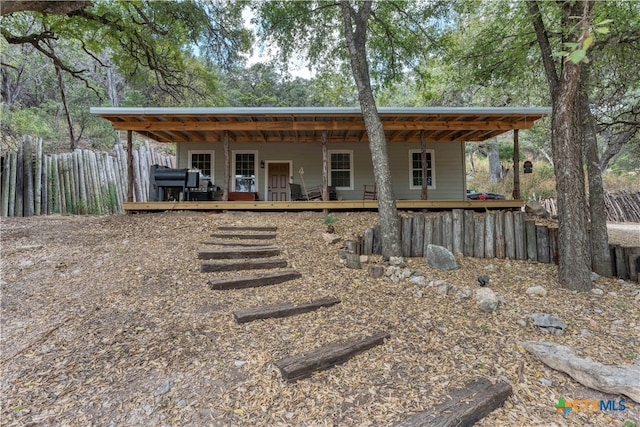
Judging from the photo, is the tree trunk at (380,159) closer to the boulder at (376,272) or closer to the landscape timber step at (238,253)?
the boulder at (376,272)

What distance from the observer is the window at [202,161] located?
32.3 feet

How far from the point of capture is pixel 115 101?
1591 cm

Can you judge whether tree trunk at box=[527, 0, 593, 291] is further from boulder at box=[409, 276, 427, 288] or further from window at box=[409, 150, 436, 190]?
window at box=[409, 150, 436, 190]

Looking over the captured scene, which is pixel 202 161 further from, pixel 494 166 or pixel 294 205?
pixel 494 166

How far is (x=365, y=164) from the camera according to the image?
9.96m

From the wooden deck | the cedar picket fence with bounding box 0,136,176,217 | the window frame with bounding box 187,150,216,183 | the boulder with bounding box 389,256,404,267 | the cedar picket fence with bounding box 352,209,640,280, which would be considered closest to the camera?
the boulder with bounding box 389,256,404,267

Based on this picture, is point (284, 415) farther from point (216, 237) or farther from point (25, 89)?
point (25, 89)

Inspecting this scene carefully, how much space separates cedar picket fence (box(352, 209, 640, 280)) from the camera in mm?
4816

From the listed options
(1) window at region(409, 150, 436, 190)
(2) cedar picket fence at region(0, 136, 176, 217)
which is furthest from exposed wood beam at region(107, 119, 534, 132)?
(1) window at region(409, 150, 436, 190)

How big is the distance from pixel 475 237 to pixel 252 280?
3.51 metres

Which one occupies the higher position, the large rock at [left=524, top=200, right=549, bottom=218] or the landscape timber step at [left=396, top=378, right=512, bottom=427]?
the large rock at [left=524, top=200, right=549, bottom=218]

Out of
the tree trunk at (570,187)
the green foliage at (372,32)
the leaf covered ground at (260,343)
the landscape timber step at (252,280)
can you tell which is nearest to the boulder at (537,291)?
the leaf covered ground at (260,343)

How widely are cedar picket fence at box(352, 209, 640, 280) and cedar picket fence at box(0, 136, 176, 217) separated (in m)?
7.99

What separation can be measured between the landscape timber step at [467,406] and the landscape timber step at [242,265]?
103 inches
